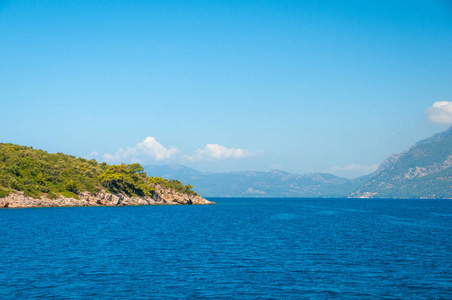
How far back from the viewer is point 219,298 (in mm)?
32500

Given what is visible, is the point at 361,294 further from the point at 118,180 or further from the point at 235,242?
the point at 118,180

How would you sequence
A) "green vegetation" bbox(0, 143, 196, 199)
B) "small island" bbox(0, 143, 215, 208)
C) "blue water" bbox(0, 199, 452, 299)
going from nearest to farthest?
"blue water" bbox(0, 199, 452, 299), "small island" bbox(0, 143, 215, 208), "green vegetation" bbox(0, 143, 196, 199)

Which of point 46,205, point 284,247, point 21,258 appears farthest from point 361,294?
point 46,205

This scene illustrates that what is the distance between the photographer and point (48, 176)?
160000 mm

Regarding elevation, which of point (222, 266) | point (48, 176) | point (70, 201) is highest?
point (48, 176)

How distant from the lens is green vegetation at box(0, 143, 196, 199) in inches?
5758

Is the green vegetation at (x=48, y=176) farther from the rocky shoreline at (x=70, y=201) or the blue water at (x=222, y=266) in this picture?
the blue water at (x=222, y=266)

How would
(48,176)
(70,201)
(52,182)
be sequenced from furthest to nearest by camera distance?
1. (70,201)
2. (52,182)
3. (48,176)

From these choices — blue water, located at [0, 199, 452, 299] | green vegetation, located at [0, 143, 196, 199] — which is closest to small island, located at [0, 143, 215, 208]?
green vegetation, located at [0, 143, 196, 199]

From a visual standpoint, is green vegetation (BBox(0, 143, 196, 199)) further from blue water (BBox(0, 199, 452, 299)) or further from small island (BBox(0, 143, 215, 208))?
blue water (BBox(0, 199, 452, 299))

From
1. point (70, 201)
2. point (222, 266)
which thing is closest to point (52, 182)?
point (70, 201)

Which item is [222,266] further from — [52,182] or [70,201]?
[52,182]

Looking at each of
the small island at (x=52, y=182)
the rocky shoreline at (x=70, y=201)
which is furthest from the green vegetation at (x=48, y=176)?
the rocky shoreline at (x=70, y=201)

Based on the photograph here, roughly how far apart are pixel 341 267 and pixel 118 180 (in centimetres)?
16242
